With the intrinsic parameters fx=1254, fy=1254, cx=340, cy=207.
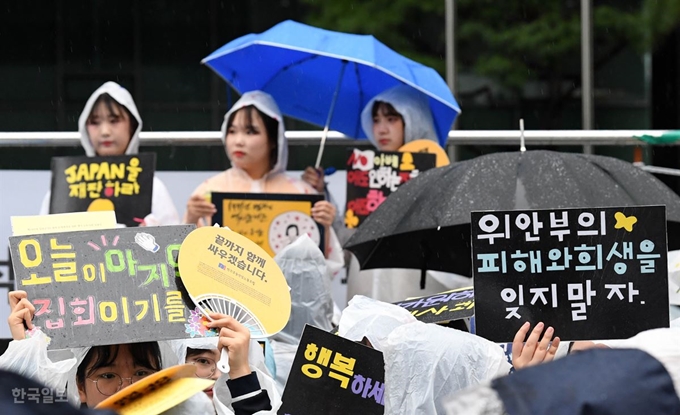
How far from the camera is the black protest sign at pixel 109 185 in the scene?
5.44m

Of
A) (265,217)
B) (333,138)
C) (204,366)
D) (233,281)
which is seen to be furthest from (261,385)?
(333,138)

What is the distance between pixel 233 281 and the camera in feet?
12.5

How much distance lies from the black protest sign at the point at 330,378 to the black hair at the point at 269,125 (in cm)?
233

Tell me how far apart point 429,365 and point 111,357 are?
0.98 meters

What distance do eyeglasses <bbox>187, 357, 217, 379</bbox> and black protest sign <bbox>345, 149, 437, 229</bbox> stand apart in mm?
1629

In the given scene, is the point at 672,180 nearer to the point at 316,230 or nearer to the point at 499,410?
the point at 316,230

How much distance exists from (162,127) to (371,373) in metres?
5.34

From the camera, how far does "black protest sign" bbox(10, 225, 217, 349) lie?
366cm

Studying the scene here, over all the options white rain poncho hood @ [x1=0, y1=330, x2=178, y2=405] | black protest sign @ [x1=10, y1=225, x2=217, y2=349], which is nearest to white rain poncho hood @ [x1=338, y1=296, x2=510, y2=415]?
black protest sign @ [x1=10, y1=225, x2=217, y2=349]

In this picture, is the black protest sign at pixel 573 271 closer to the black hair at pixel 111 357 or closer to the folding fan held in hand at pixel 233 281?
the folding fan held in hand at pixel 233 281

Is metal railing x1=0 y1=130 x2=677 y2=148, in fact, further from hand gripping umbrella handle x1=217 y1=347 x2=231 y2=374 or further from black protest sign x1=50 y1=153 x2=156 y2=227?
hand gripping umbrella handle x1=217 y1=347 x2=231 y2=374

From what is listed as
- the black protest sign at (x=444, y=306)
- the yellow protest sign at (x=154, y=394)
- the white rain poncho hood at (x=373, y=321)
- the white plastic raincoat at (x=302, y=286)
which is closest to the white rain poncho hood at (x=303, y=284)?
the white plastic raincoat at (x=302, y=286)

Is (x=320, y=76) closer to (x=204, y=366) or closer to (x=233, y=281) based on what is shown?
(x=204, y=366)

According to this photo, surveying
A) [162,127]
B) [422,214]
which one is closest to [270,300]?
[422,214]
